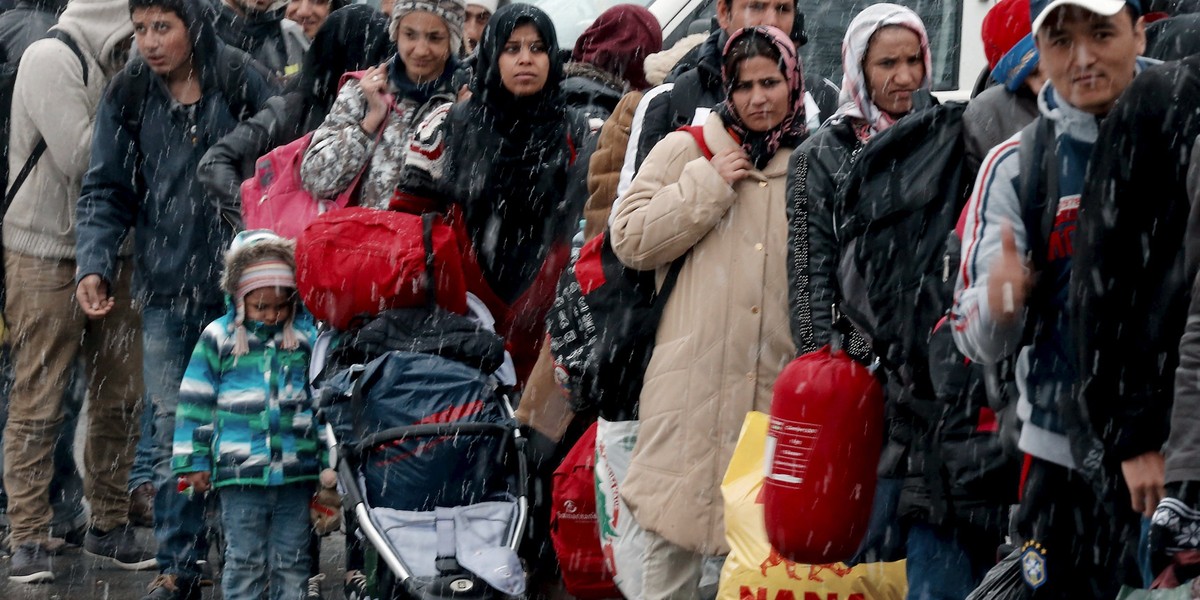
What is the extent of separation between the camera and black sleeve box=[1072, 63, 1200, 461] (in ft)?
13.1

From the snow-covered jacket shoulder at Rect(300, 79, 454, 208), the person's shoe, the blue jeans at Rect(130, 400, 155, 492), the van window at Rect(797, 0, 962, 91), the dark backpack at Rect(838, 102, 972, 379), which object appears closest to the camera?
the dark backpack at Rect(838, 102, 972, 379)

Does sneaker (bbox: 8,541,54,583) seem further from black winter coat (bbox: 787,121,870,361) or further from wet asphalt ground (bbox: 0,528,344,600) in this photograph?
black winter coat (bbox: 787,121,870,361)

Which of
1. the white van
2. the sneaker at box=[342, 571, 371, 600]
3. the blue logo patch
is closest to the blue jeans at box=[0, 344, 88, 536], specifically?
the sneaker at box=[342, 571, 371, 600]

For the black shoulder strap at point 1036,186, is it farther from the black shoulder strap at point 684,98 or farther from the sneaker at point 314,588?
the sneaker at point 314,588

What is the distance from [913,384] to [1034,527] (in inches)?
37.1

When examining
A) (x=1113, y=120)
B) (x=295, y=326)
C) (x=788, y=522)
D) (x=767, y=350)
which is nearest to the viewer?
(x=1113, y=120)

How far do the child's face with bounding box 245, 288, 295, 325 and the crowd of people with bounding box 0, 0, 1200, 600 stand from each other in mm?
12

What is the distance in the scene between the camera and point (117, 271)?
8945 millimetres

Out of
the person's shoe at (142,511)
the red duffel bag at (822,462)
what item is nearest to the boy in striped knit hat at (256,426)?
the person's shoe at (142,511)

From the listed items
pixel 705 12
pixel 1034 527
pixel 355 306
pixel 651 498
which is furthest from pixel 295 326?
pixel 1034 527

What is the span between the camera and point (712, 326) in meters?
6.11

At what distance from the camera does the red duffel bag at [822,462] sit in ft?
16.8

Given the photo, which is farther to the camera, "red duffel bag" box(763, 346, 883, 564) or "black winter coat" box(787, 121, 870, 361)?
"black winter coat" box(787, 121, 870, 361)

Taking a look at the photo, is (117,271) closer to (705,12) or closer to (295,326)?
(295,326)
